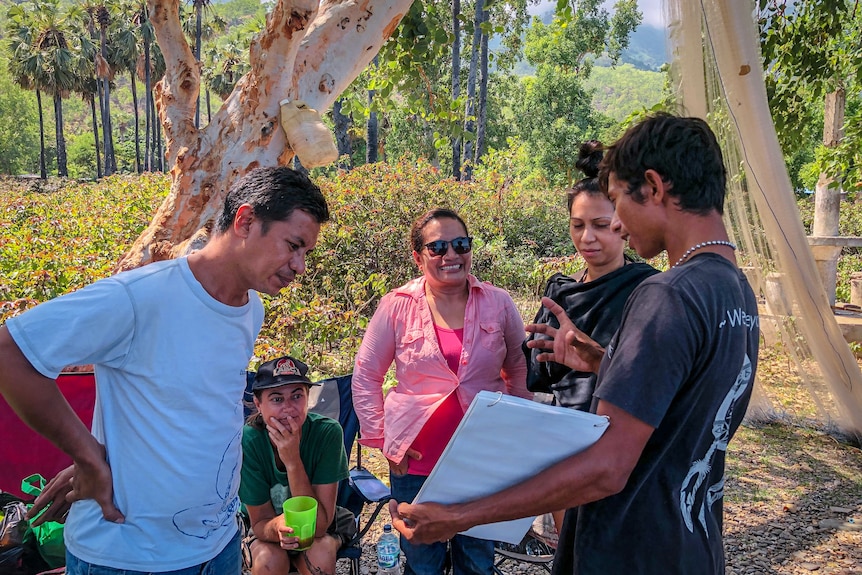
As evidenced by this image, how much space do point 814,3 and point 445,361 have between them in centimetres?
374

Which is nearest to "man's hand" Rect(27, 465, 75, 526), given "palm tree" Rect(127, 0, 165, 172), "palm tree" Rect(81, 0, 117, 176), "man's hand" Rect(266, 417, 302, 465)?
"man's hand" Rect(266, 417, 302, 465)

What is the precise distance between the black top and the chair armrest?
1042 mm

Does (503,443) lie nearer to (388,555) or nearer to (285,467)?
(285,467)

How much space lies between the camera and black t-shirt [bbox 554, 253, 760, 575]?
1131mm

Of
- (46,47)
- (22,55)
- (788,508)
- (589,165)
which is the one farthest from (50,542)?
(22,55)

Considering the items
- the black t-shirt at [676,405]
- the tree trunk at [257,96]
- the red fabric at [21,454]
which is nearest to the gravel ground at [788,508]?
the red fabric at [21,454]

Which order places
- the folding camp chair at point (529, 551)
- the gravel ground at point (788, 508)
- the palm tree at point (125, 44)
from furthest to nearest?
the palm tree at point (125, 44) → the gravel ground at point (788, 508) → the folding camp chair at point (529, 551)

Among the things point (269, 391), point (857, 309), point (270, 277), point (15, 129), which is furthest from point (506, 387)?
point (15, 129)

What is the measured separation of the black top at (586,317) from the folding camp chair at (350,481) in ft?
3.49

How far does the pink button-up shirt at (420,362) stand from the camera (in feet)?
8.16

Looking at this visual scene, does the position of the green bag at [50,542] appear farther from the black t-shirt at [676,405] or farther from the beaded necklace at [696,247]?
the beaded necklace at [696,247]

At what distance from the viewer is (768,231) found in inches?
152

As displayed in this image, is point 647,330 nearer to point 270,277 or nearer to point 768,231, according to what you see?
point 270,277

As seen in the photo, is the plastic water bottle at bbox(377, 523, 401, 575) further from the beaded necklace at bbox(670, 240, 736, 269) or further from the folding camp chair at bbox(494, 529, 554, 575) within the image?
the beaded necklace at bbox(670, 240, 736, 269)
